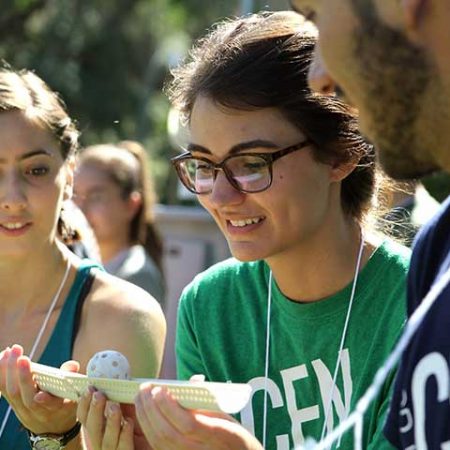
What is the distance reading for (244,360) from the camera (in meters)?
2.56

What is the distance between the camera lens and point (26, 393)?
7.40ft

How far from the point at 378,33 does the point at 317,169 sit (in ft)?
3.02

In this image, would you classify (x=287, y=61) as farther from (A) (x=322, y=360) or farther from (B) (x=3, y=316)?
(B) (x=3, y=316)

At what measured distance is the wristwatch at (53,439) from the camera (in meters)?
2.45

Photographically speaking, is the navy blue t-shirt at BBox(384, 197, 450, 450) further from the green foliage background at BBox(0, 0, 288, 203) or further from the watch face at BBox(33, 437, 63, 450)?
the green foliage background at BBox(0, 0, 288, 203)

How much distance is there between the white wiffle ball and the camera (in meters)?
2.09

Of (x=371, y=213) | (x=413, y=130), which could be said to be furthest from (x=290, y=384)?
(x=413, y=130)

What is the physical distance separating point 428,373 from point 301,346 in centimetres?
85

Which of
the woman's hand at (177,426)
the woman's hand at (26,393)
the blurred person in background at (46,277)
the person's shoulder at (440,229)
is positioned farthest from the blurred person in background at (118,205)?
the person's shoulder at (440,229)

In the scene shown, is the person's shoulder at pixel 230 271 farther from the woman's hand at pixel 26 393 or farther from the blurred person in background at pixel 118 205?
the blurred person in background at pixel 118 205

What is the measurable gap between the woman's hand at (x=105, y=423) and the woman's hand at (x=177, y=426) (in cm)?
16

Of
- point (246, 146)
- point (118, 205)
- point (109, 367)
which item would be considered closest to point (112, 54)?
point (118, 205)

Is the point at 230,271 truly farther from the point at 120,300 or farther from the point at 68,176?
the point at 68,176

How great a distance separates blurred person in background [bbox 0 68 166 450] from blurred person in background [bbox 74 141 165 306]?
2470 mm
